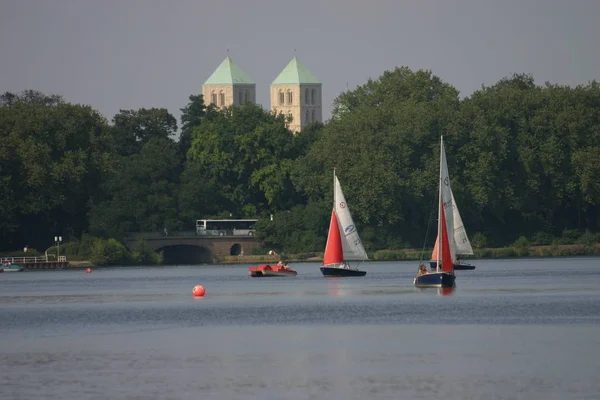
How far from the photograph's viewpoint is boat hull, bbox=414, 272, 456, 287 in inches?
2917

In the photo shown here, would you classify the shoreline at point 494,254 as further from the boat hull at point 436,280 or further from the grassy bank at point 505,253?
the boat hull at point 436,280

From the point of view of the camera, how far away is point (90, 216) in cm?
13275

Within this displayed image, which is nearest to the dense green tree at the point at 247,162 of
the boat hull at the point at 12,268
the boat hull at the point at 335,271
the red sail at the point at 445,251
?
the boat hull at the point at 12,268

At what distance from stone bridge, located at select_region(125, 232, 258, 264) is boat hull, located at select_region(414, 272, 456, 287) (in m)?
58.6

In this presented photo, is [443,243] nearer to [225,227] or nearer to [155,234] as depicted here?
[155,234]

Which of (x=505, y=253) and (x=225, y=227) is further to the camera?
(x=225, y=227)

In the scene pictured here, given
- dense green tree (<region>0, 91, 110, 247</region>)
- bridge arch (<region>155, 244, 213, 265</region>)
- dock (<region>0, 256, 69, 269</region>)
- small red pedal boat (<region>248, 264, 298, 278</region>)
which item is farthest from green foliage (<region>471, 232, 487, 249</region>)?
dock (<region>0, 256, 69, 269</region>)

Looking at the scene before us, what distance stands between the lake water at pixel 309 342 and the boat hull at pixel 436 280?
2.18 feet

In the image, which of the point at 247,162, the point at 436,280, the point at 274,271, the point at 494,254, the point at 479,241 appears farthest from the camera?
the point at 247,162

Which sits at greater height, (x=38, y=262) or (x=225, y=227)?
(x=225, y=227)

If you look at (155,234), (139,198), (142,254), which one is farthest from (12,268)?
(139,198)

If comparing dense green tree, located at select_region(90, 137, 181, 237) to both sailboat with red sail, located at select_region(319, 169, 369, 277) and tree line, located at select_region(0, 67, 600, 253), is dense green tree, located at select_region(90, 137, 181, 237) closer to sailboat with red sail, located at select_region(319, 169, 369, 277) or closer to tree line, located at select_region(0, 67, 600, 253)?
tree line, located at select_region(0, 67, 600, 253)

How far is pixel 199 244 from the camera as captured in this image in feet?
441

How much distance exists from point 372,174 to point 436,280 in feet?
169
